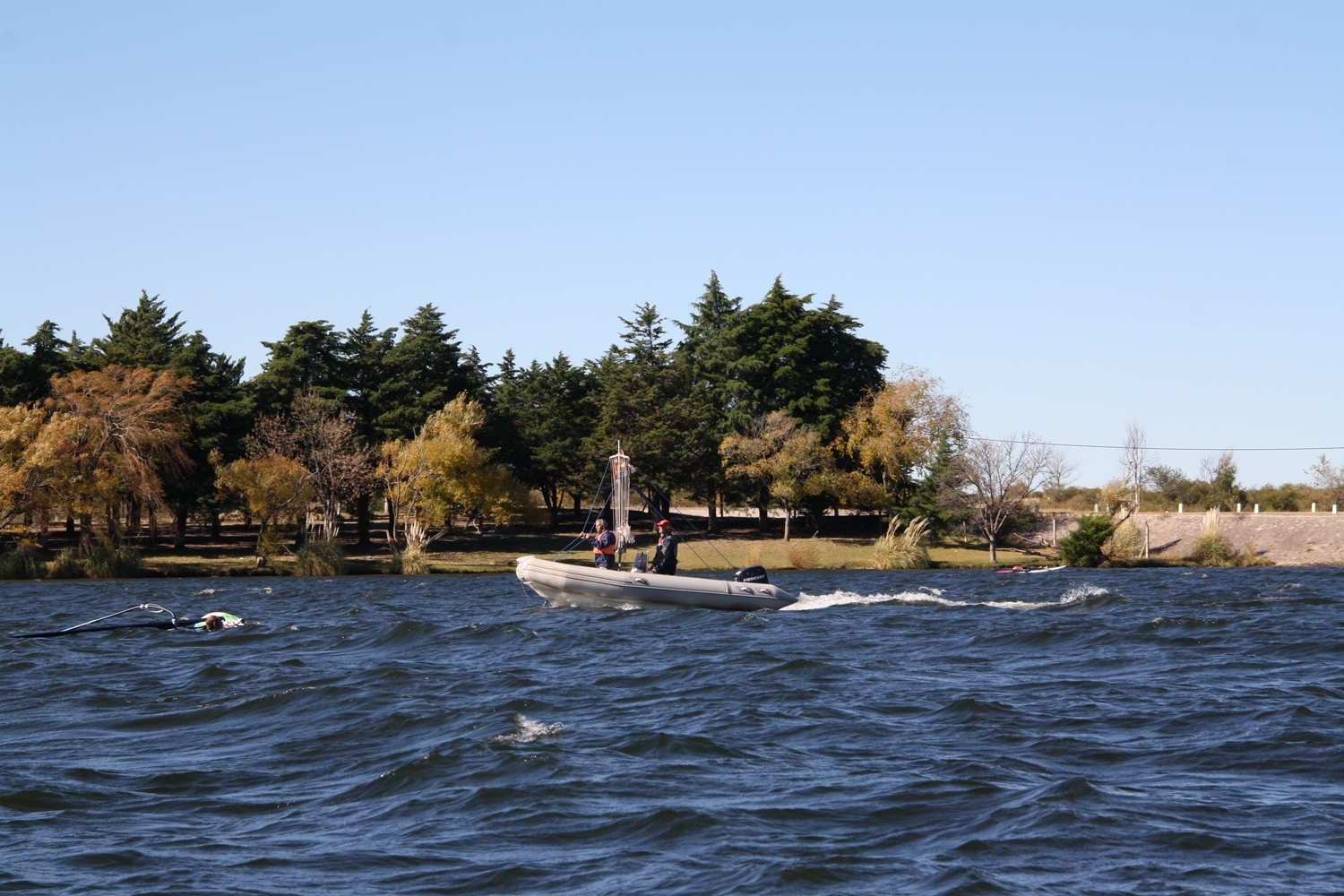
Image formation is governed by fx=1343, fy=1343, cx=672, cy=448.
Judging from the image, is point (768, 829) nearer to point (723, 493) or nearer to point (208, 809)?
point (208, 809)

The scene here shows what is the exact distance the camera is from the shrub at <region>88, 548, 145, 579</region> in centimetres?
4850

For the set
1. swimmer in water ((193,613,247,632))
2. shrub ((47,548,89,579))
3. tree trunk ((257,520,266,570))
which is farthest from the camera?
tree trunk ((257,520,266,570))

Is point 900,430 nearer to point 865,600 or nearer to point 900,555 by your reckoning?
point 900,555

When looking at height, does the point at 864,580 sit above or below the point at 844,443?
below

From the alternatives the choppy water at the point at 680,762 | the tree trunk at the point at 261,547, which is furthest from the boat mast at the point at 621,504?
the tree trunk at the point at 261,547

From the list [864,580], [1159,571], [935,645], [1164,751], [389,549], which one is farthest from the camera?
[389,549]

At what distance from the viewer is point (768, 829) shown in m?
9.89

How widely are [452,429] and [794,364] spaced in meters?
21.3

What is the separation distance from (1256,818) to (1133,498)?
6214 cm

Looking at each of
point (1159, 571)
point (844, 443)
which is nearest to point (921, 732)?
point (1159, 571)

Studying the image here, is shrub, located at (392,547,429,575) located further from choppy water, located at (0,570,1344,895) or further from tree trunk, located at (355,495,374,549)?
choppy water, located at (0,570,1344,895)

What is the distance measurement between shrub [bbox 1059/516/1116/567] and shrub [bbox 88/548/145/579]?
1514 inches

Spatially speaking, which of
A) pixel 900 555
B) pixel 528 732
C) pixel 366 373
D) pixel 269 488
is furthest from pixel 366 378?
pixel 528 732

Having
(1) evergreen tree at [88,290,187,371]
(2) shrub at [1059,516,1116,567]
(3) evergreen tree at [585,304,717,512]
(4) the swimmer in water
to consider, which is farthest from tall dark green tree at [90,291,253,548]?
(2) shrub at [1059,516,1116,567]
